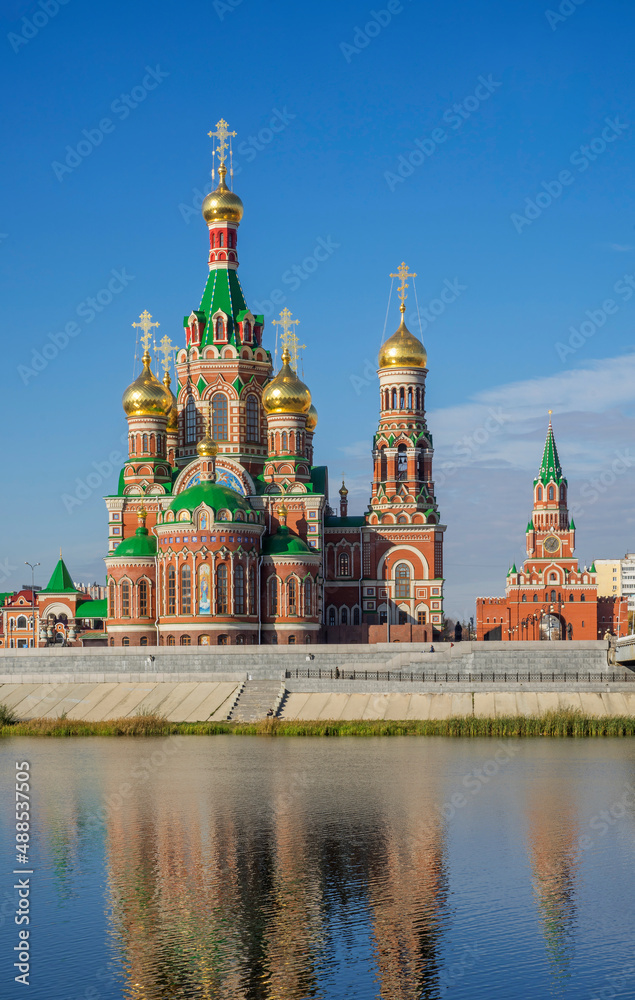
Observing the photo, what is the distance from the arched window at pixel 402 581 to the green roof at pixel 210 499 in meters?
9.12

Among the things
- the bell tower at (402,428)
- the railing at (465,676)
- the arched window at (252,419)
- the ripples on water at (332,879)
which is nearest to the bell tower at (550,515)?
the bell tower at (402,428)

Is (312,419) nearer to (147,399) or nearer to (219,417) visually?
(219,417)

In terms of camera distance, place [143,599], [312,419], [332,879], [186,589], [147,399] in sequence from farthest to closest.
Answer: [312,419] → [147,399] → [143,599] → [186,589] → [332,879]

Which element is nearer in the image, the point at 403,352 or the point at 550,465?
the point at 403,352

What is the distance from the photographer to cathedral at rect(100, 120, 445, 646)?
54062mm

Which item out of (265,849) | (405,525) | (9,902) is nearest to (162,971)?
(9,902)

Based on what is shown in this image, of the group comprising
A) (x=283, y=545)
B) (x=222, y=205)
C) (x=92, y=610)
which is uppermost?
(x=222, y=205)

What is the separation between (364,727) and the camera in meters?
39.2

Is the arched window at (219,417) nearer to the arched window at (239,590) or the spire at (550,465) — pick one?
the arched window at (239,590)

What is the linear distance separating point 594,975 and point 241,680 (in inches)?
1292

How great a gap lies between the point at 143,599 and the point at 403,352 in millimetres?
17358

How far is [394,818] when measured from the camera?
23.3m

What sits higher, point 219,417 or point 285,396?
point 285,396

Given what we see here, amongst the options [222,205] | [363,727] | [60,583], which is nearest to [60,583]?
[60,583]
